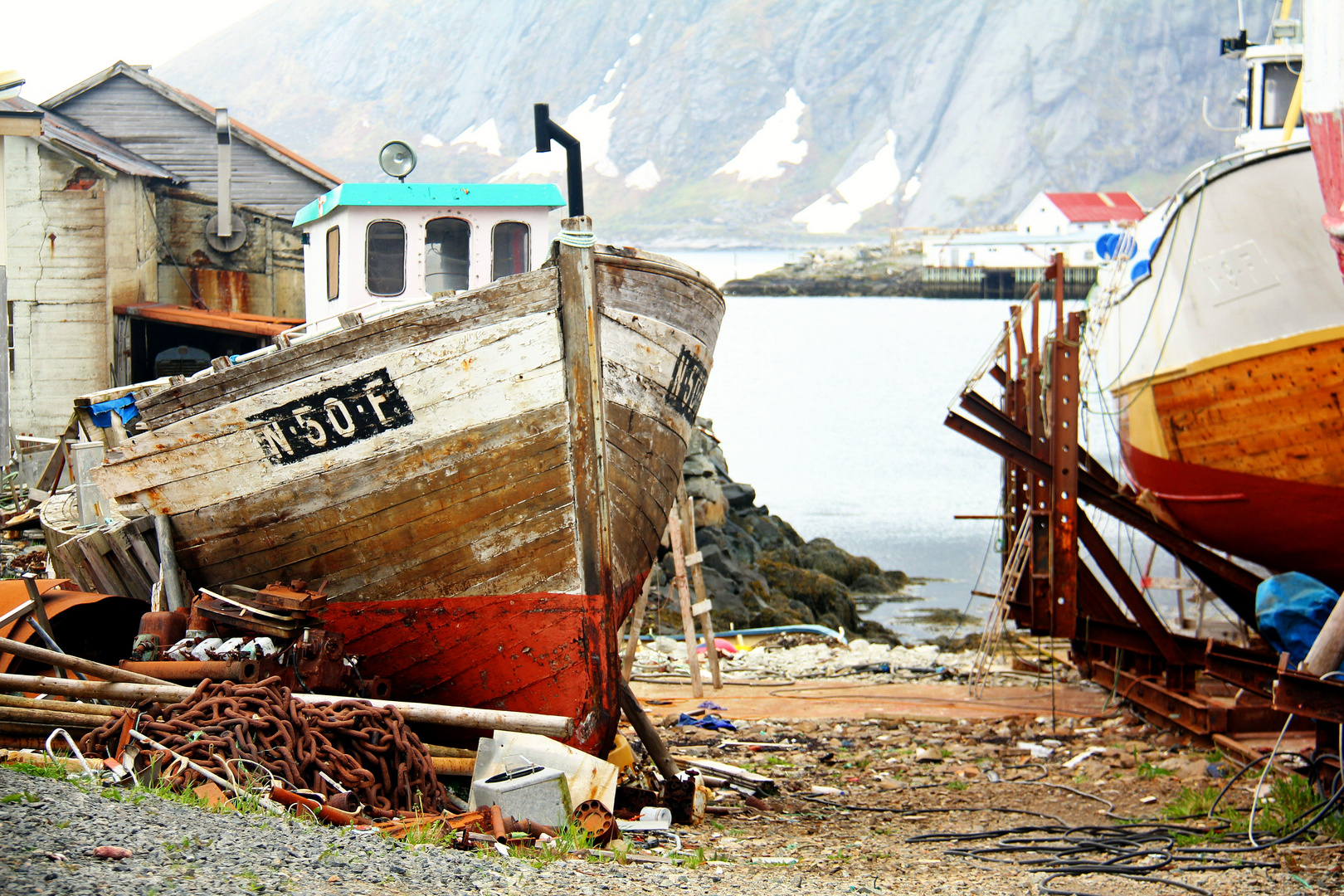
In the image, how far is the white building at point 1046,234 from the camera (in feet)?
366

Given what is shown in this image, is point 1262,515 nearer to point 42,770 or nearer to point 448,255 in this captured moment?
point 448,255

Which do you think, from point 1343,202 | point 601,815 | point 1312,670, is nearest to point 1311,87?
point 1343,202

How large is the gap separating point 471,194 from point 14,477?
8143 millimetres

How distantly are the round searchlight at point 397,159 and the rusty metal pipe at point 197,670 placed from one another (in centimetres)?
395

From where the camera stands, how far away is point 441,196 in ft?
26.6

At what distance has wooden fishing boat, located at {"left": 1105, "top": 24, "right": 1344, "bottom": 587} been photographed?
916cm

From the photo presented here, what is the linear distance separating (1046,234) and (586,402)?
→ 115696 mm

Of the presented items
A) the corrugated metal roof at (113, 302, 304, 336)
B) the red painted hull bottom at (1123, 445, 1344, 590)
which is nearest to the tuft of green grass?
the corrugated metal roof at (113, 302, 304, 336)

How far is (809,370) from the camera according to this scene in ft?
256

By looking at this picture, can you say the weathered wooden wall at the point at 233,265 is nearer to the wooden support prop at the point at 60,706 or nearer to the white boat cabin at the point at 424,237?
the white boat cabin at the point at 424,237

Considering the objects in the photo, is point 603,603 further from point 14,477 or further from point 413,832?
point 14,477

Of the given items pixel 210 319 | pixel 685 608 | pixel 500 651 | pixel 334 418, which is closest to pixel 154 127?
pixel 210 319

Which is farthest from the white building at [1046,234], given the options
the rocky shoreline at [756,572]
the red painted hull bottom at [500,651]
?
the red painted hull bottom at [500,651]

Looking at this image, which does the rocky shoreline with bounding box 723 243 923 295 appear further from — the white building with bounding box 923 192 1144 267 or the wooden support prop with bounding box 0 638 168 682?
the wooden support prop with bounding box 0 638 168 682
